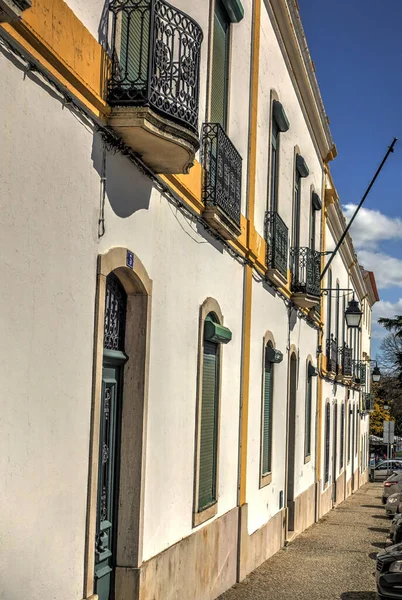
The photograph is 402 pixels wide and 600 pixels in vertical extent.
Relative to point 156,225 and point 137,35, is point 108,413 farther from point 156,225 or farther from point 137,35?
point 137,35

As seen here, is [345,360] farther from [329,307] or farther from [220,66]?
[220,66]

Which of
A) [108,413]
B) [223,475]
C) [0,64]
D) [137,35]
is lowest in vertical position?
[223,475]

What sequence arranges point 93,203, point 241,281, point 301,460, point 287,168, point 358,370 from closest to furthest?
point 93,203 → point 241,281 → point 287,168 → point 301,460 → point 358,370

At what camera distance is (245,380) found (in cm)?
1159

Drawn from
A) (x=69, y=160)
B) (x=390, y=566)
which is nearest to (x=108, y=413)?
(x=69, y=160)

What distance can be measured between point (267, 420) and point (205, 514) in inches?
185

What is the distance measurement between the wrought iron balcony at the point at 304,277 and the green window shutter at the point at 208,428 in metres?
6.47

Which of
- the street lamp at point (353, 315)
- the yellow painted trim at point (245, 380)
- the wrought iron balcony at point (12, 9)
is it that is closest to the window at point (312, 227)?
the street lamp at point (353, 315)

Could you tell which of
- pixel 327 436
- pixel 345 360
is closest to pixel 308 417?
pixel 327 436

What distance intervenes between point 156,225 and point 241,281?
406 centimetres

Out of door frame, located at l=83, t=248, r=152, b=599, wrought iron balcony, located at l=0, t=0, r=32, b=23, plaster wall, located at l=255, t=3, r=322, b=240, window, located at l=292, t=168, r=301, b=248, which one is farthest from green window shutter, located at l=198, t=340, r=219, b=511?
window, located at l=292, t=168, r=301, b=248

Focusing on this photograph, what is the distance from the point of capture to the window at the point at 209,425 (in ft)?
31.0

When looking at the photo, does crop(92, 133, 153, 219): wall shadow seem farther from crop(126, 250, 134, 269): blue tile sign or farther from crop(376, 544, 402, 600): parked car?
crop(376, 544, 402, 600): parked car

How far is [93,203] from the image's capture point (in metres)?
6.04
